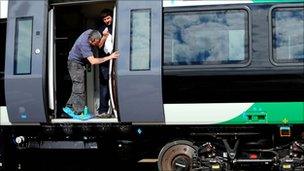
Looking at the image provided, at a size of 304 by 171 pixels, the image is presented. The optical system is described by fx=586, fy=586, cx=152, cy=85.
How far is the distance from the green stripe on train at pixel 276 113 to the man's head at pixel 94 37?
2761 mm

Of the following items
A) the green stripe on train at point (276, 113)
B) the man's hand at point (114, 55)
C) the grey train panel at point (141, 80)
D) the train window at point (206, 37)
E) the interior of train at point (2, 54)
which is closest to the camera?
the green stripe on train at point (276, 113)

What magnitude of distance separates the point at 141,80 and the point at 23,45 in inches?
82.7

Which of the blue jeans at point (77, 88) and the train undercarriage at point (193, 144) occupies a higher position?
the blue jeans at point (77, 88)

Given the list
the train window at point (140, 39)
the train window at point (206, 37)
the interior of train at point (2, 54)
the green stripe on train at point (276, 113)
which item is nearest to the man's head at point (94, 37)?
the train window at point (140, 39)

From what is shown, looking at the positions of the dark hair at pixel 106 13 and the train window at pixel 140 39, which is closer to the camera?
the train window at pixel 140 39

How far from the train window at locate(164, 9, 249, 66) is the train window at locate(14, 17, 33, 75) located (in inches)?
88.4

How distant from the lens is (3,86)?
378 inches

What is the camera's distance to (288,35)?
8664 millimetres

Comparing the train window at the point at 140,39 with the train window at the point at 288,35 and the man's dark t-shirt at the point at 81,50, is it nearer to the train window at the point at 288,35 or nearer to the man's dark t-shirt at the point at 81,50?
the man's dark t-shirt at the point at 81,50

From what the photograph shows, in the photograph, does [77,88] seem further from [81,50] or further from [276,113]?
[276,113]

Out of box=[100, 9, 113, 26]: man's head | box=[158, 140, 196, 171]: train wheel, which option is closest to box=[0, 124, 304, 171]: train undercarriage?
box=[158, 140, 196, 171]: train wheel

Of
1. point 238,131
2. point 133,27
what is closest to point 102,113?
point 133,27

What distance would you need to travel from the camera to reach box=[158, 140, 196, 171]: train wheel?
9.12m

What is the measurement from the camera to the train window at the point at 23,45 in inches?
372
